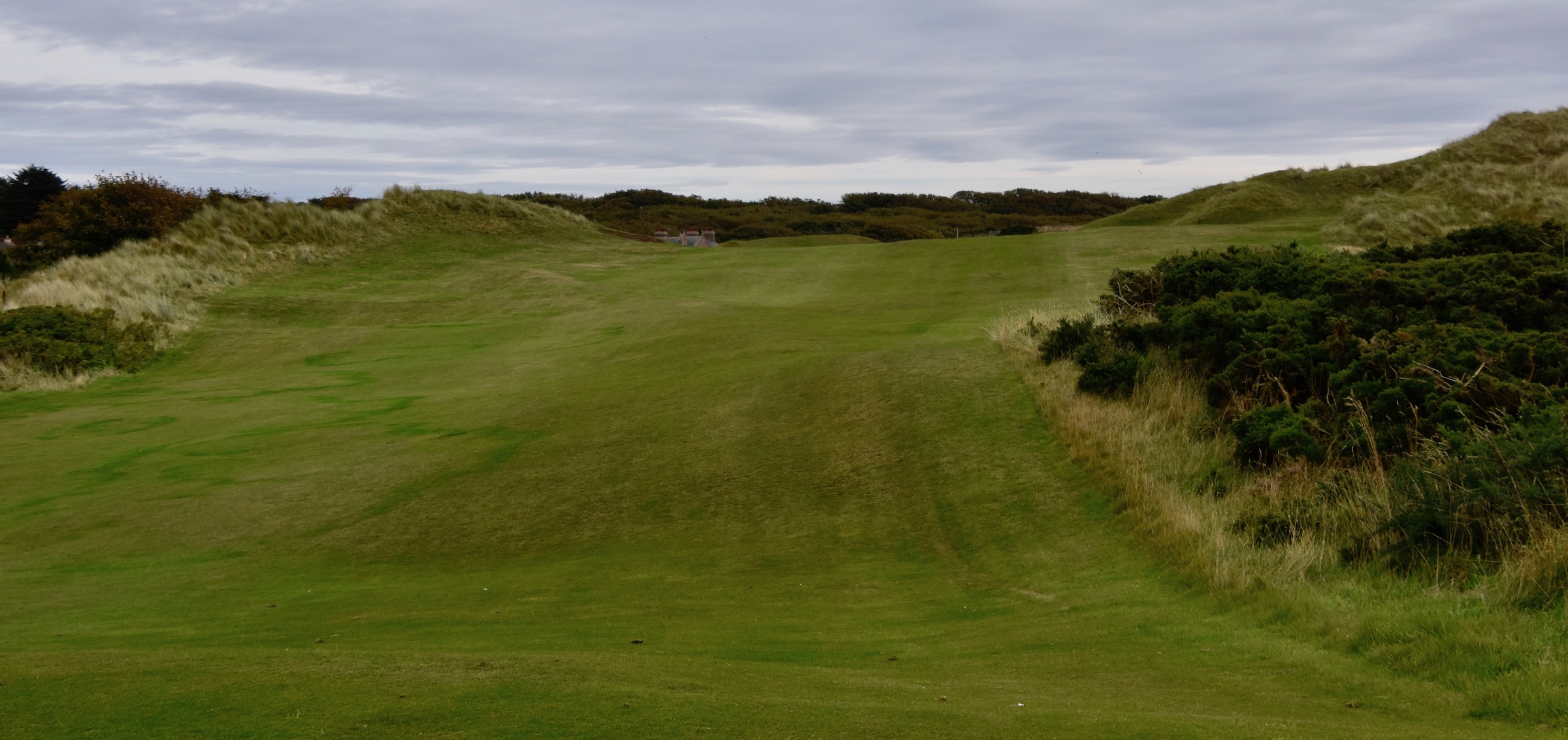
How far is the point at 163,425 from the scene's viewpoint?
583 inches

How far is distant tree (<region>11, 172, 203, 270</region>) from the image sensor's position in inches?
1191

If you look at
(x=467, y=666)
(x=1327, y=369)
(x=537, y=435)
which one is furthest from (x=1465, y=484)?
(x=537, y=435)

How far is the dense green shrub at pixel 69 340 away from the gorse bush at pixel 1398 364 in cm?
1627

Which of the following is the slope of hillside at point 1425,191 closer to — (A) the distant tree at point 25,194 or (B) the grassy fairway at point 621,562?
(B) the grassy fairway at point 621,562

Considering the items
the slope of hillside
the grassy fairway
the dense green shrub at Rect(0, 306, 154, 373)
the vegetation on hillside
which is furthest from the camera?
the vegetation on hillside

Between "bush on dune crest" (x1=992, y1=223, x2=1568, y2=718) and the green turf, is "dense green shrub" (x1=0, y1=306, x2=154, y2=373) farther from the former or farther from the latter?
the green turf

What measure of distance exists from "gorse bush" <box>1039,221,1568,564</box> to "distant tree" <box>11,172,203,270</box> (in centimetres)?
2654

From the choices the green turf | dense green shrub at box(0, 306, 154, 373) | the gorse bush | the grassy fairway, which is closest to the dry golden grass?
the gorse bush

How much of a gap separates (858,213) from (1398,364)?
3287 inches

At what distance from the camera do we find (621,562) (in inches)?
355

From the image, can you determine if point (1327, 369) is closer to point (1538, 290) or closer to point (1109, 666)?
point (1538, 290)

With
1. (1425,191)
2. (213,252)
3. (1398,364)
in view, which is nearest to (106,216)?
(213,252)

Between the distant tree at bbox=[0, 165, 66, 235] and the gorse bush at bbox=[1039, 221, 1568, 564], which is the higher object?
the distant tree at bbox=[0, 165, 66, 235]

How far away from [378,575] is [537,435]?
12.2 feet
